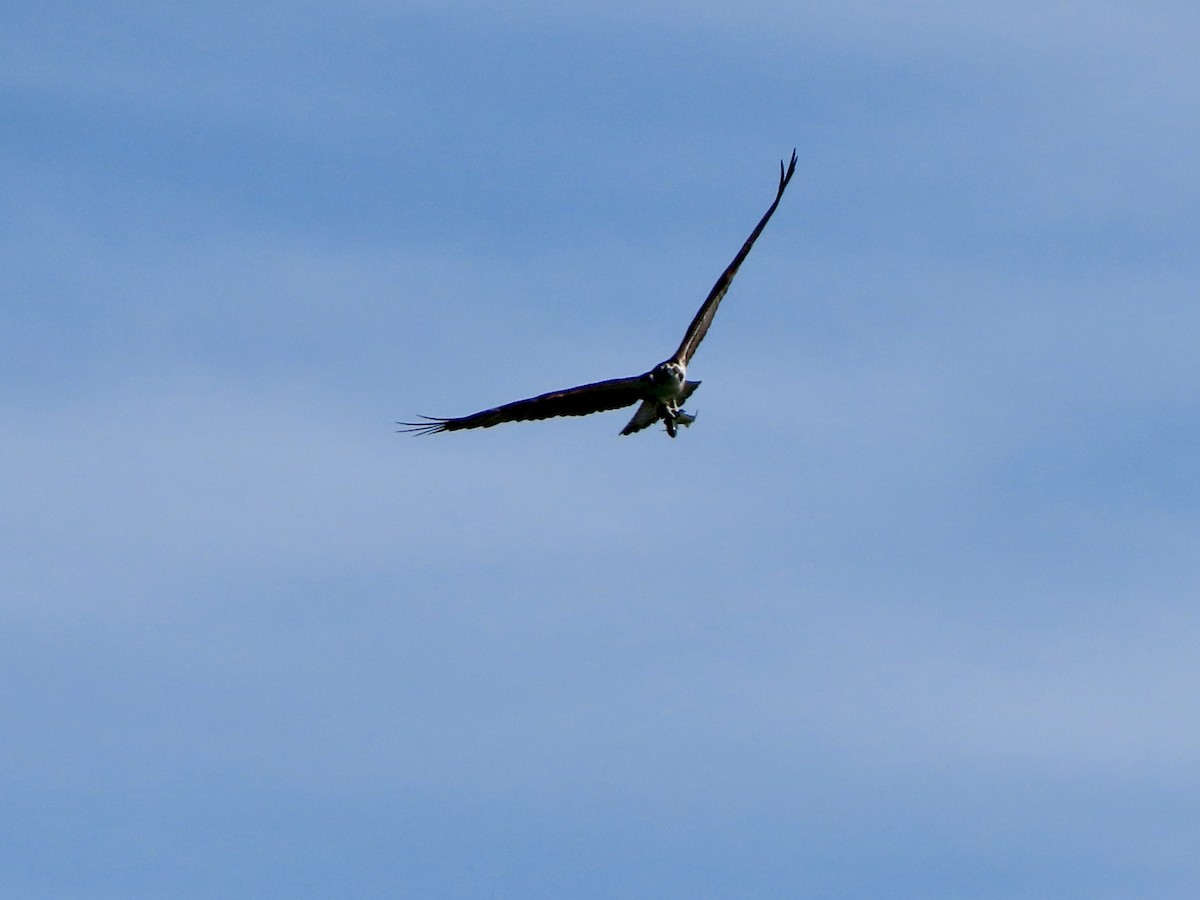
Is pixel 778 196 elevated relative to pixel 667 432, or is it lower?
elevated

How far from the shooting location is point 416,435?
131 feet

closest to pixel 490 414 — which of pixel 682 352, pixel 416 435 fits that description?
pixel 416 435

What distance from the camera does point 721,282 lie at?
125 ft

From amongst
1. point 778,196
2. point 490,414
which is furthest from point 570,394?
point 778,196

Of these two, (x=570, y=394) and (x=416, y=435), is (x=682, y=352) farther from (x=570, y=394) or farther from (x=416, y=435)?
(x=416, y=435)

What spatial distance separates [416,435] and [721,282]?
5814 mm

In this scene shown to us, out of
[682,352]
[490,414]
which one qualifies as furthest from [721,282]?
[490,414]

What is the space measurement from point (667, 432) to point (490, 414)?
3.70m

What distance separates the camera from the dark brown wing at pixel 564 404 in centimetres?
3894

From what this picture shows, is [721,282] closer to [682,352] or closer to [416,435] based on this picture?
[682,352]

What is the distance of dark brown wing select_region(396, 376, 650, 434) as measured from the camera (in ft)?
128

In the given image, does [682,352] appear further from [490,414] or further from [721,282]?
[490,414]

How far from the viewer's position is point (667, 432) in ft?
125

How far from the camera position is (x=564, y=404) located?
1563 inches
